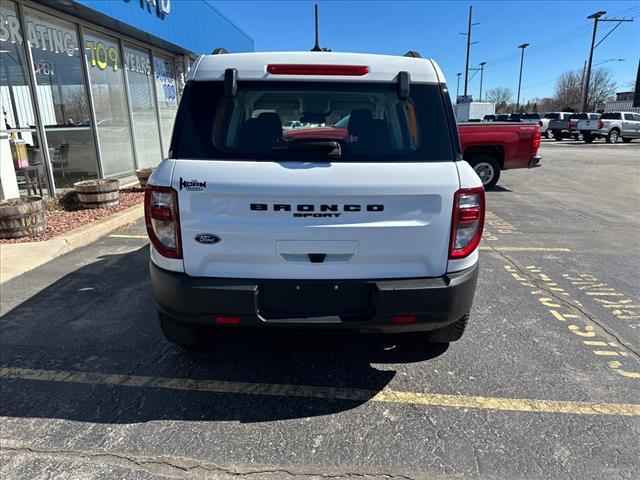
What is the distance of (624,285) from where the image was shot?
4.69m

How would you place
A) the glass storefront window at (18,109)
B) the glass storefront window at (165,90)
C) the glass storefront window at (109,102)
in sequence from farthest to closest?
the glass storefront window at (165,90) → the glass storefront window at (109,102) → the glass storefront window at (18,109)

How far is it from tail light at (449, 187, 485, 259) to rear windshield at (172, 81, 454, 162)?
0.27 m

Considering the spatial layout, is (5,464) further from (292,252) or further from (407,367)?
(407,367)

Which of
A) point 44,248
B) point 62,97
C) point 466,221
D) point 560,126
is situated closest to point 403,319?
point 466,221

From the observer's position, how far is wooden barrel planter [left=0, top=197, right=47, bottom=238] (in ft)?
18.4

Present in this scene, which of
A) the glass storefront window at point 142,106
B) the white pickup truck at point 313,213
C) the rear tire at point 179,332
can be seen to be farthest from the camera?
the glass storefront window at point 142,106

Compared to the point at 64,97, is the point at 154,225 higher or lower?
lower

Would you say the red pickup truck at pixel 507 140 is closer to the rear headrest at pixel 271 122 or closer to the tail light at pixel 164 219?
the rear headrest at pixel 271 122

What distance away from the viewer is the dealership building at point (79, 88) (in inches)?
279

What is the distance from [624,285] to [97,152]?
9.32m

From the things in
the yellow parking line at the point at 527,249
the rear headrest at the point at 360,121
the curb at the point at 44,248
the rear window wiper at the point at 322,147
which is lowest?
the yellow parking line at the point at 527,249

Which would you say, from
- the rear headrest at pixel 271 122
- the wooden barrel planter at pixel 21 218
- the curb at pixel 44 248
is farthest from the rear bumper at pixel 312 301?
the wooden barrel planter at pixel 21 218

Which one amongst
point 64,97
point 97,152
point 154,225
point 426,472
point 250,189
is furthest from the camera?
point 97,152

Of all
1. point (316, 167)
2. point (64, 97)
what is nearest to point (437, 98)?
point (316, 167)
